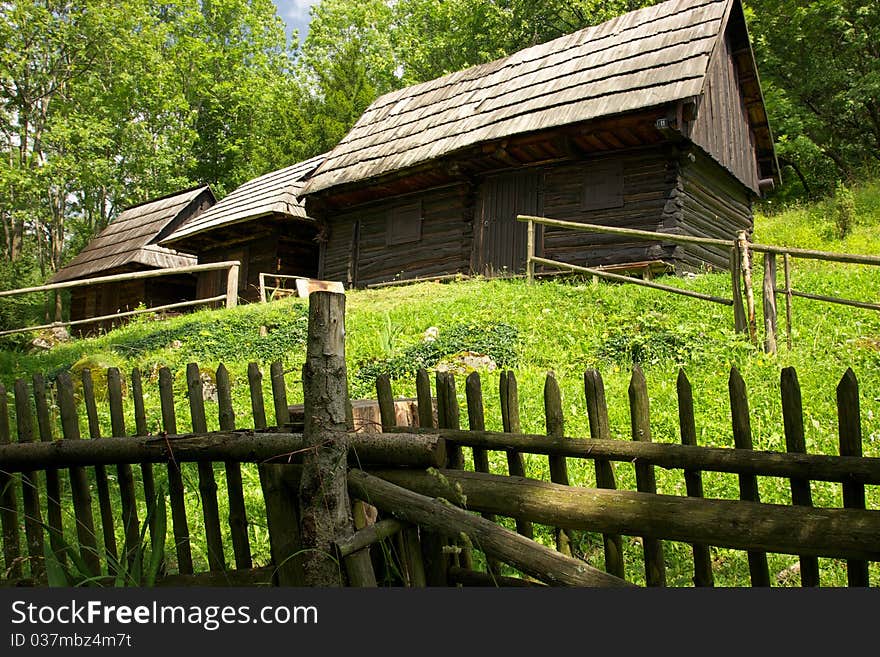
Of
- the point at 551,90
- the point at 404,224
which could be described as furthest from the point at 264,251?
the point at 551,90

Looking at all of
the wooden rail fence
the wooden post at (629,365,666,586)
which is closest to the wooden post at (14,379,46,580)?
the wooden rail fence

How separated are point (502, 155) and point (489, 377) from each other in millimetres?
7827

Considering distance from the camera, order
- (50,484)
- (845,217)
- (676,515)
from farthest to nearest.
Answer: (845,217) → (50,484) → (676,515)

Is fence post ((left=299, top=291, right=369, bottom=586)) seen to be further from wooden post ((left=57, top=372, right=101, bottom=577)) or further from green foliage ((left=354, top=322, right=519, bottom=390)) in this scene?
green foliage ((left=354, top=322, right=519, bottom=390))

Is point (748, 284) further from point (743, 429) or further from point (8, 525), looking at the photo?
point (8, 525)

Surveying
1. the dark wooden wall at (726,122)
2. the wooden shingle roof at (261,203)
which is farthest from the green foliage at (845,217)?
the wooden shingle roof at (261,203)

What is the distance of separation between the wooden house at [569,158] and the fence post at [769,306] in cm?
512

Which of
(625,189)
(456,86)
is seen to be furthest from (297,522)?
(456,86)

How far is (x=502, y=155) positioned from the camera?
13.4 m

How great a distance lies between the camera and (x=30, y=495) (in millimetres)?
3045

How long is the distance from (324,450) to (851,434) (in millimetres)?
1717

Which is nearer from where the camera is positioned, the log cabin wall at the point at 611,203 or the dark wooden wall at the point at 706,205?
the log cabin wall at the point at 611,203

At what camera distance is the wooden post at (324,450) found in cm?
224

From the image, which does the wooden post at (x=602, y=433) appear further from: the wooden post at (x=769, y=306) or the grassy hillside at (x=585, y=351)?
the wooden post at (x=769, y=306)
